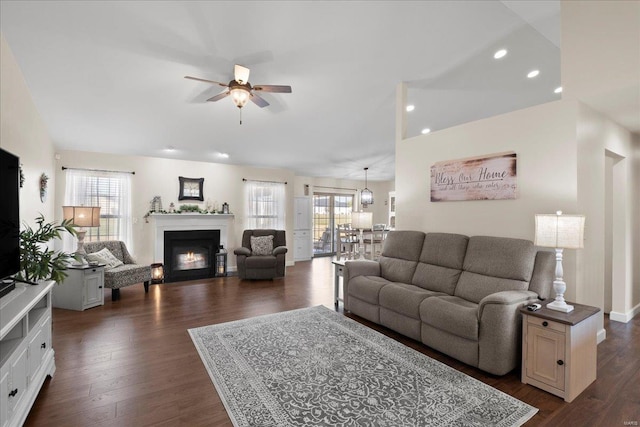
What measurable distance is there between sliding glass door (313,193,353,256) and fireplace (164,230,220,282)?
11.6 ft

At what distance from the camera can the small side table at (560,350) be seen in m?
2.13

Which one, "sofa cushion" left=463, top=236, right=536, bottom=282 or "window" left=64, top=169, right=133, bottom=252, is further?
"window" left=64, top=169, right=133, bottom=252

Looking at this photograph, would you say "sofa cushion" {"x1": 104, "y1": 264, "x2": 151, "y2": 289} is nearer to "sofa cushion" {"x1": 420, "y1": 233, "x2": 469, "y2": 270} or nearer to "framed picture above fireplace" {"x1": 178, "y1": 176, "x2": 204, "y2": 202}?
A: "framed picture above fireplace" {"x1": 178, "y1": 176, "x2": 204, "y2": 202}

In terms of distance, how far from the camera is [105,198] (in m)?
5.75

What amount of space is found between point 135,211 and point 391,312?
5397mm

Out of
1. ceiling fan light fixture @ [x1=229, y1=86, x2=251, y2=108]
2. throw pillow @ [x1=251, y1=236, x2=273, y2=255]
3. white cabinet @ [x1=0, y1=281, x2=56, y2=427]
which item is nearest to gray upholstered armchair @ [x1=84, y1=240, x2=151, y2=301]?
throw pillow @ [x1=251, y1=236, x2=273, y2=255]

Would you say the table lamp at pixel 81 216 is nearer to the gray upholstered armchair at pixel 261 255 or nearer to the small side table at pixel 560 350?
the gray upholstered armchair at pixel 261 255

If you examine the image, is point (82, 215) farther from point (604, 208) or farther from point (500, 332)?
point (604, 208)

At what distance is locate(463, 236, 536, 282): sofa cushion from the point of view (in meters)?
2.72

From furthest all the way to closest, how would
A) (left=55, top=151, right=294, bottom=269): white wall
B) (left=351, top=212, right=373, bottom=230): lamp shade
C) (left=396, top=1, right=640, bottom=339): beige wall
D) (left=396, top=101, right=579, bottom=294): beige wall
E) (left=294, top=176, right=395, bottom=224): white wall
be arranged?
(left=294, top=176, right=395, bottom=224): white wall
(left=55, top=151, right=294, bottom=269): white wall
(left=351, top=212, right=373, bottom=230): lamp shade
(left=396, top=101, right=579, bottom=294): beige wall
(left=396, top=1, right=640, bottom=339): beige wall


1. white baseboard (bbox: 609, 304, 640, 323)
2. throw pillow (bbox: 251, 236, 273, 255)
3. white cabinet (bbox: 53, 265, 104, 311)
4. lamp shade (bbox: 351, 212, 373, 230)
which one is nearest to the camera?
white baseboard (bbox: 609, 304, 640, 323)

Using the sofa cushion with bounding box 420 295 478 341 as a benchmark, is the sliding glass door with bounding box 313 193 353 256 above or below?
above

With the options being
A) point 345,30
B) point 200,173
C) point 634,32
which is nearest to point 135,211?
point 200,173

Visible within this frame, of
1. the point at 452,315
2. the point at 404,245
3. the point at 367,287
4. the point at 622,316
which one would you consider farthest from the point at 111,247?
the point at 622,316
